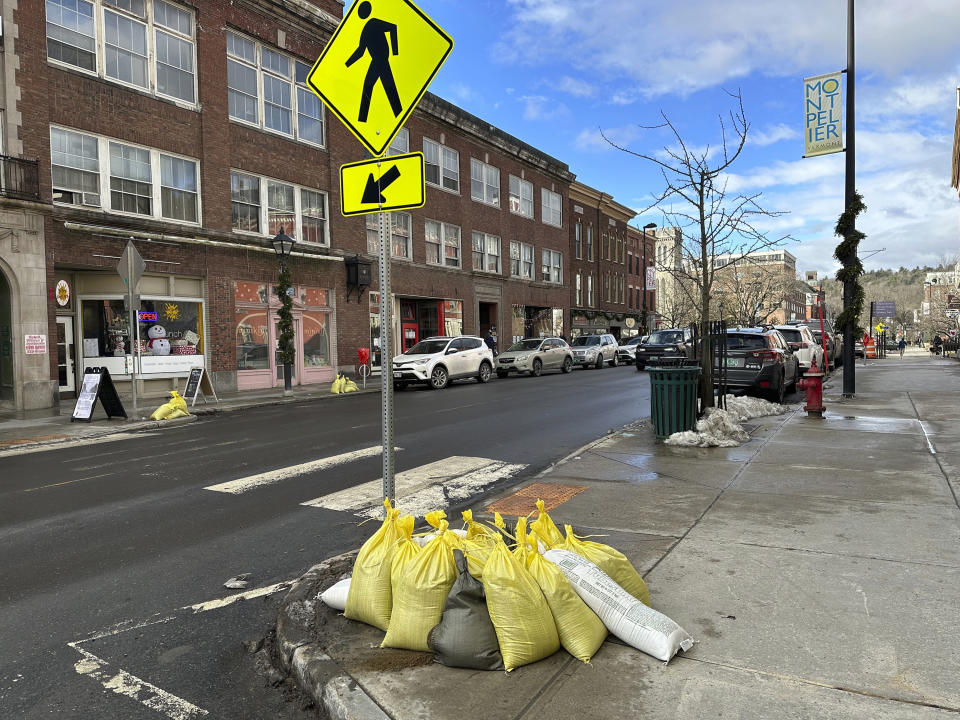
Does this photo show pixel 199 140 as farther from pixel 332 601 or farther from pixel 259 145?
pixel 332 601

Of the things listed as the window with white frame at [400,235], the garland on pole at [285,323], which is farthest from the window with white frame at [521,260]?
the garland on pole at [285,323]

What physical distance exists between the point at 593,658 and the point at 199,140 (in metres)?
19.1

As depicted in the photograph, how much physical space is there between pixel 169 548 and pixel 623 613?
3.67 m

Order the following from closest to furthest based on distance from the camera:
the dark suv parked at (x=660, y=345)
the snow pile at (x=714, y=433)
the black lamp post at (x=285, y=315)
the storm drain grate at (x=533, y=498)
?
the storm drain grate at (x=533, y=498) < the snow pile at (x=714, y=433) < the black lamp post at (x=285, y=315) < the dark suv parked at (x=660, y=345)

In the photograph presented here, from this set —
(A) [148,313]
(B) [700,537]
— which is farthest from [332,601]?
(A) [148,313]

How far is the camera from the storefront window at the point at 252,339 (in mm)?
19578

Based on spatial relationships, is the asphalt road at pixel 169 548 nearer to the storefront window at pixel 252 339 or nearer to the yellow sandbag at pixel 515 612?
the yellow sandbag at pixel 515 612

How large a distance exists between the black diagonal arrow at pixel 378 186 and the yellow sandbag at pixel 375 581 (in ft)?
6.09

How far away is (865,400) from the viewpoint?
13.4m

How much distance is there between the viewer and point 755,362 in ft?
44.5

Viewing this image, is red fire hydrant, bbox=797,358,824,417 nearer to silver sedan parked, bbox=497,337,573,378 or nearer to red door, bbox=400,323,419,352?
silver sedan parked, bbox=497,337,573,378

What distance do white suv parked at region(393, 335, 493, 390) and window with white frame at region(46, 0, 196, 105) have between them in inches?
382

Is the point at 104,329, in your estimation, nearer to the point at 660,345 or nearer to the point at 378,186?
the point at 378,186

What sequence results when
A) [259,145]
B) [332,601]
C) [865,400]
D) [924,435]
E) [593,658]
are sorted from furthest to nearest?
[259,145], [865,400], [924,435], [332,601], [593,658]
